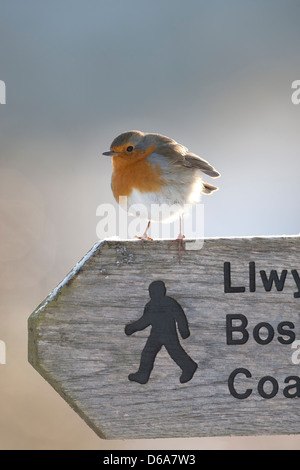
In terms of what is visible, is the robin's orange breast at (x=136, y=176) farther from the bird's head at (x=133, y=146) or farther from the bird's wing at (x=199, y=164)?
the bird's wing at (x=199, y=164)

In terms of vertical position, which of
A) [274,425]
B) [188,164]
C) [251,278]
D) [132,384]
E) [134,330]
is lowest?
[274,425]

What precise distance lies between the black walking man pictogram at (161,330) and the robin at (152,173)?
0.82m

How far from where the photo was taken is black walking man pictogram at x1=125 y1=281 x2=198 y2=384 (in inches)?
58.5

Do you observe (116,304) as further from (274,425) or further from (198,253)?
(274,425)

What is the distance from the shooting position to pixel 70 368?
1450mm

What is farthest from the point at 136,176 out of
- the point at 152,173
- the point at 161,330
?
the point at 161,330

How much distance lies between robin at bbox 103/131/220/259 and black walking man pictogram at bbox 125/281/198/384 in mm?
820

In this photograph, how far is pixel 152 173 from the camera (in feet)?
7.99

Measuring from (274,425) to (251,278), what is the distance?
0.37 metres

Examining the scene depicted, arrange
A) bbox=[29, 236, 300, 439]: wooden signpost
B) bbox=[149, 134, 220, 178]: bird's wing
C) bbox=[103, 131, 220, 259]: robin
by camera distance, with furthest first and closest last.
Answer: bbox=[149, 134, 220, 178]: bird's wing < bbox=[103, 131, 220, 259]: robin < bbox=[29, 236, 300, 439]: wooden signpost

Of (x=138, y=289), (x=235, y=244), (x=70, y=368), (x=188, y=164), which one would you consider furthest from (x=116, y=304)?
(x=188, y=164)

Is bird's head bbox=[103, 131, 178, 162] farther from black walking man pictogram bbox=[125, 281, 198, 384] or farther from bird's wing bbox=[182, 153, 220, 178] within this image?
black walking man pictogram bbox=[125, 281, 198, 384]

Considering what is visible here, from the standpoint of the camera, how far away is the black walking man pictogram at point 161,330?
58.5 inches

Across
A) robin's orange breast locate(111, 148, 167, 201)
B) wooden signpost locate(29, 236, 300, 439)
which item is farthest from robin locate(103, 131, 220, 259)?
wooden signpost locate(29, 236, 300, 439)
